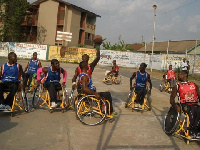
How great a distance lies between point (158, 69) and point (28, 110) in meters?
24.6

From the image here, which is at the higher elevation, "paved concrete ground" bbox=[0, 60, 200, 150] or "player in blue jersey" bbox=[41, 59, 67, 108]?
"player in blue jersey" bbox=[41, 59, 67, 108]

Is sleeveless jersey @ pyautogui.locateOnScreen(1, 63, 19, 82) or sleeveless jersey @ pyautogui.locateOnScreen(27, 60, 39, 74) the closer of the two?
sleeveless jersey @ pyautogui.locateOnScreen(1, 63, 19, 82)

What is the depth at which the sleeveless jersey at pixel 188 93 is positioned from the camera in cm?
504

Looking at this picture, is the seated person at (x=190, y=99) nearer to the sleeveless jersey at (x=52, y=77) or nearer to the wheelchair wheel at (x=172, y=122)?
the wheelchair wheel at (x=172, y=122)

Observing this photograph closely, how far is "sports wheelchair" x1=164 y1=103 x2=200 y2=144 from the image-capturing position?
473cm

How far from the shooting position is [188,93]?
5.04 m

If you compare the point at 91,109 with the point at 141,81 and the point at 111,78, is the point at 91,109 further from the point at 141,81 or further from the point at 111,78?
the point at 111,78

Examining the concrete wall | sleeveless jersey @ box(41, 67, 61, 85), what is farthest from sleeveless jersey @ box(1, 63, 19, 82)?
the concrete wall

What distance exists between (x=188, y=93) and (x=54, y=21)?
3473 cm

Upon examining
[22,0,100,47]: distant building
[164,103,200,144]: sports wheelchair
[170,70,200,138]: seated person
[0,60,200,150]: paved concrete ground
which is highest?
[22,0,100,47]: distant building

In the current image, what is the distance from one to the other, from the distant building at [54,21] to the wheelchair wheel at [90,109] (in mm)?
32477

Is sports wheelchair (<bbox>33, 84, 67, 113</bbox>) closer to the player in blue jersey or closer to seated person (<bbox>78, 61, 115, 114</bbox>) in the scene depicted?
the player in blue jersey

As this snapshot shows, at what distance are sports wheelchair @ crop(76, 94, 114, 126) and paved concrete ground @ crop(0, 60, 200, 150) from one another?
17cm

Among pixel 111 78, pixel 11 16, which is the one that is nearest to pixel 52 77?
pixel 111 78
